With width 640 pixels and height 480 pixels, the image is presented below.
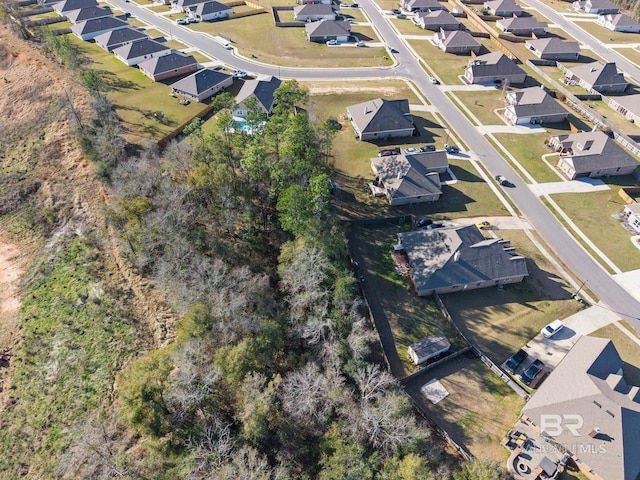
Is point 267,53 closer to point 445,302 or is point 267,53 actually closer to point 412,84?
point 412,84

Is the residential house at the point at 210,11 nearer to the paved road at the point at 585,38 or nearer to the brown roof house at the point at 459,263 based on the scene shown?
the brown roof house at the point at 459,263

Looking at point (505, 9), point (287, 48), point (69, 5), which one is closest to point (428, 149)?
point (287, 48)

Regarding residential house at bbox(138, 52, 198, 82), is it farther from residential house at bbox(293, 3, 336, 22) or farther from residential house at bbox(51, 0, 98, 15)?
residential house at bbox(51, 0, 98, 15)

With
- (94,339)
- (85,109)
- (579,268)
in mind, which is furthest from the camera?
(85,109)

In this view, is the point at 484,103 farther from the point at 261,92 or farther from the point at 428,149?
the point at 261,92

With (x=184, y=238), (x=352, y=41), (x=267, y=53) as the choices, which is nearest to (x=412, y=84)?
(x=352, y=41)

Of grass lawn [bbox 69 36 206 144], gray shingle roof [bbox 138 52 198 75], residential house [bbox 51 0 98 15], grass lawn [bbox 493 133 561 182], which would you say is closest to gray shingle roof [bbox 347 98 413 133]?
grass lawn [bbox 493 133 561 182]

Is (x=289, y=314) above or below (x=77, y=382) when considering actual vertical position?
above
